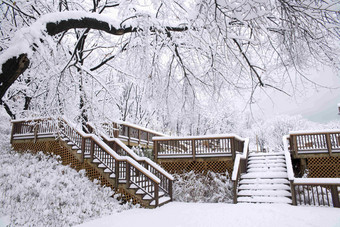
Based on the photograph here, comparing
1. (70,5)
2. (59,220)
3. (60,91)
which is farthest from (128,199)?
(70,5)

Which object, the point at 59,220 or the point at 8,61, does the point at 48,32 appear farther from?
the point at 59,220

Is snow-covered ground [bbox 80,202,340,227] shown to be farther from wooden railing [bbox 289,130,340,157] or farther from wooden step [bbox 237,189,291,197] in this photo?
wooden railing [bbox 289,130,340,157]

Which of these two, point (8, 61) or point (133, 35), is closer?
point (8, 61)

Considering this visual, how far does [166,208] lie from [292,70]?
21.6 feet

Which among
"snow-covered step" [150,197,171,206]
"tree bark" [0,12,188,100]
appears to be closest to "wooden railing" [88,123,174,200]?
"snow-covered step" [150,197,171,206]

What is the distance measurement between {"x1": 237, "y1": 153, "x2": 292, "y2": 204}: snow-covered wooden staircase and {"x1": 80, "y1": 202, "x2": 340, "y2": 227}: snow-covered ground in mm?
820

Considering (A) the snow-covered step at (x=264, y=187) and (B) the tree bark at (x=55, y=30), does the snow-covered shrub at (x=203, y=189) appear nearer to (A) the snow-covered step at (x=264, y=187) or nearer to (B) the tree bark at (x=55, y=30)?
(A) the snow-covered step at (x=264, y=187)

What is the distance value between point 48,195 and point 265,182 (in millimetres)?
8753

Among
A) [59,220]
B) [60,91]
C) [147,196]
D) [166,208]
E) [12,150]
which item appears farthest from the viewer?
[12,150]

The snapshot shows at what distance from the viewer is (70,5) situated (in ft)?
32.4

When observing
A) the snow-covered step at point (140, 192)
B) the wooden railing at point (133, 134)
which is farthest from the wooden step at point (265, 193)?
the wooden railing at point (133, 134)

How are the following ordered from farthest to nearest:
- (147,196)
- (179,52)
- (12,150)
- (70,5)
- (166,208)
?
(12,150)
(70,5)
(147,196)
(166,208)
(179,52)

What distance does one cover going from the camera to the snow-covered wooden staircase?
9106 mm

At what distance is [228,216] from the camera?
22.6 ft
